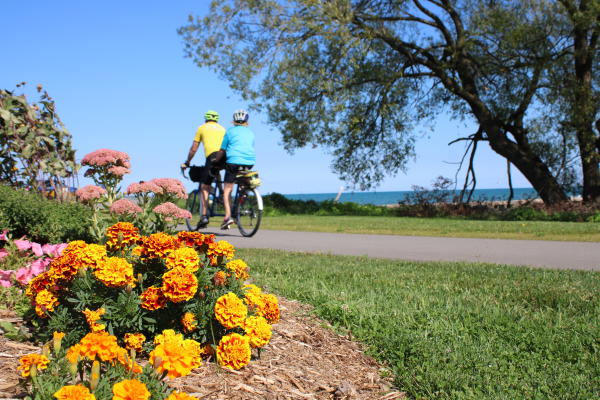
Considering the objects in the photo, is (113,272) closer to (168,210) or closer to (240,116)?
(168,210)

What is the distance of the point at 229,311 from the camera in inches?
123

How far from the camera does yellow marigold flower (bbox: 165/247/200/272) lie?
3.13 meters

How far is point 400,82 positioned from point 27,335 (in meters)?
18.2

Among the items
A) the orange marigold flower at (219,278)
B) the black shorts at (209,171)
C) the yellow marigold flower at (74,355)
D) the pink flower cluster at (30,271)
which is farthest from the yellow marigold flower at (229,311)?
the black shorts at (209,171)

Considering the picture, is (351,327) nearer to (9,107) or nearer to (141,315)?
(141,315)

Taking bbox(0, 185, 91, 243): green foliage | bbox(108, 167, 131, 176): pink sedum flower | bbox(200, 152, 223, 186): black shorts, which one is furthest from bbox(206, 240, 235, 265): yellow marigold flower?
bbox(200, 152, 223, 186): black shorts

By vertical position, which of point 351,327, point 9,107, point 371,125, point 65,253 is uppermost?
point 371,125

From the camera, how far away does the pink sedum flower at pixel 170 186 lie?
5.02 m

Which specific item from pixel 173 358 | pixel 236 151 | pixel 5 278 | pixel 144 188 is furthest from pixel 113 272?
pixel 236 151

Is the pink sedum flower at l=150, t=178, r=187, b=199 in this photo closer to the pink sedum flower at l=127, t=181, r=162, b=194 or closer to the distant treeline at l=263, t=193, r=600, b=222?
the pink sedum flower at l=127, t=181, r=162, b=194

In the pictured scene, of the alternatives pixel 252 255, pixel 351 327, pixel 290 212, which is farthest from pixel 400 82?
pixel 351 327

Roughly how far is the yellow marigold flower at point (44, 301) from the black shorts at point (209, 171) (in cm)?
702

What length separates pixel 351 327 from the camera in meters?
4.21

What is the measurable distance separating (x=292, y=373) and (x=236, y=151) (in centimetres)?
707
